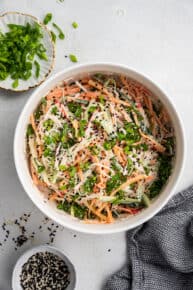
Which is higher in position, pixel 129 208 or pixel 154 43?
pixel 154 43

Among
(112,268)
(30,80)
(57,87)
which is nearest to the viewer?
(57,87)

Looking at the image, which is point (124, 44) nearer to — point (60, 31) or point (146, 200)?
point (60, 31)

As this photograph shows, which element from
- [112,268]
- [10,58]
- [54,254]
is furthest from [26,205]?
[10,58]

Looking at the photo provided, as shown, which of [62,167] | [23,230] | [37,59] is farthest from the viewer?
[23,230]

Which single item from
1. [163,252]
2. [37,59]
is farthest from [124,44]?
[163,252]

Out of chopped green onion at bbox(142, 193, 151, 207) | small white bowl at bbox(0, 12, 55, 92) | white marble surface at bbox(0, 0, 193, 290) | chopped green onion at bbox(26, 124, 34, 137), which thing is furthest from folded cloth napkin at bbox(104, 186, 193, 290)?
small white bowl at bbox(0, 12, 55, 92)

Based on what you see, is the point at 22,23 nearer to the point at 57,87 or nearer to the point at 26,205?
the point at 57,87
